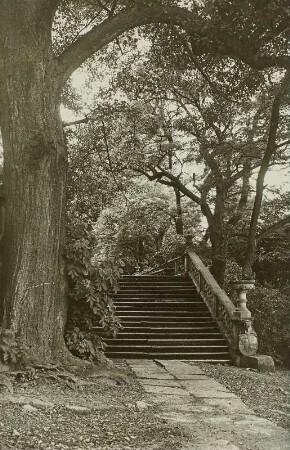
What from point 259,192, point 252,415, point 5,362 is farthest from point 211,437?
point 259,192

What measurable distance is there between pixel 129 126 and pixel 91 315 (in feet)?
34.8

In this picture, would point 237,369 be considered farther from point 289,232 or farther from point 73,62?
point 289,232

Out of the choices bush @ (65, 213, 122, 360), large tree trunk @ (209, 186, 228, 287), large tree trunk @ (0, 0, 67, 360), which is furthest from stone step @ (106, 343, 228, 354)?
large tree trunk @ (209, 186, 228, 287)

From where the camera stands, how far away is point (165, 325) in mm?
12461

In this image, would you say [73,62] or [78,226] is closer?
[73,62]

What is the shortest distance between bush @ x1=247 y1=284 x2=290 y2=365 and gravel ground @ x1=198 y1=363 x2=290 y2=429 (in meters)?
2.90

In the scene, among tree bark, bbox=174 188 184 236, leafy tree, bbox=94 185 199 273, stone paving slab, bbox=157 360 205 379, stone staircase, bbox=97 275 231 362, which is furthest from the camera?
tree bark, bbox=174 188 184 236

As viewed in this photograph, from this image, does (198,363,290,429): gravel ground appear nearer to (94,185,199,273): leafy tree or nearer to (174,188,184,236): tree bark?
(94,185,199,273): leafy tree

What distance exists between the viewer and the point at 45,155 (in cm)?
689

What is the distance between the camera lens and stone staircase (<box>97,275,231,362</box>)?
11.0 m

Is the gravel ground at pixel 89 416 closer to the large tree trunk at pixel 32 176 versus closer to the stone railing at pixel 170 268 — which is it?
the large tree trunk at pixel 32 176

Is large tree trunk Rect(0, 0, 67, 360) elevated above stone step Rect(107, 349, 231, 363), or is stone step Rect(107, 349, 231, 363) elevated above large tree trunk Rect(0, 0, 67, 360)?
large tree trunk Rect(0, 0, 67, 360)

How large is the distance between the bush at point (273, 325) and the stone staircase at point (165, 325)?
1.29 metres

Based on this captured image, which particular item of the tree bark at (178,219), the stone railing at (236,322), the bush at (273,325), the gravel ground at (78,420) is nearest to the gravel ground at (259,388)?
the stone railing at (236,322)
